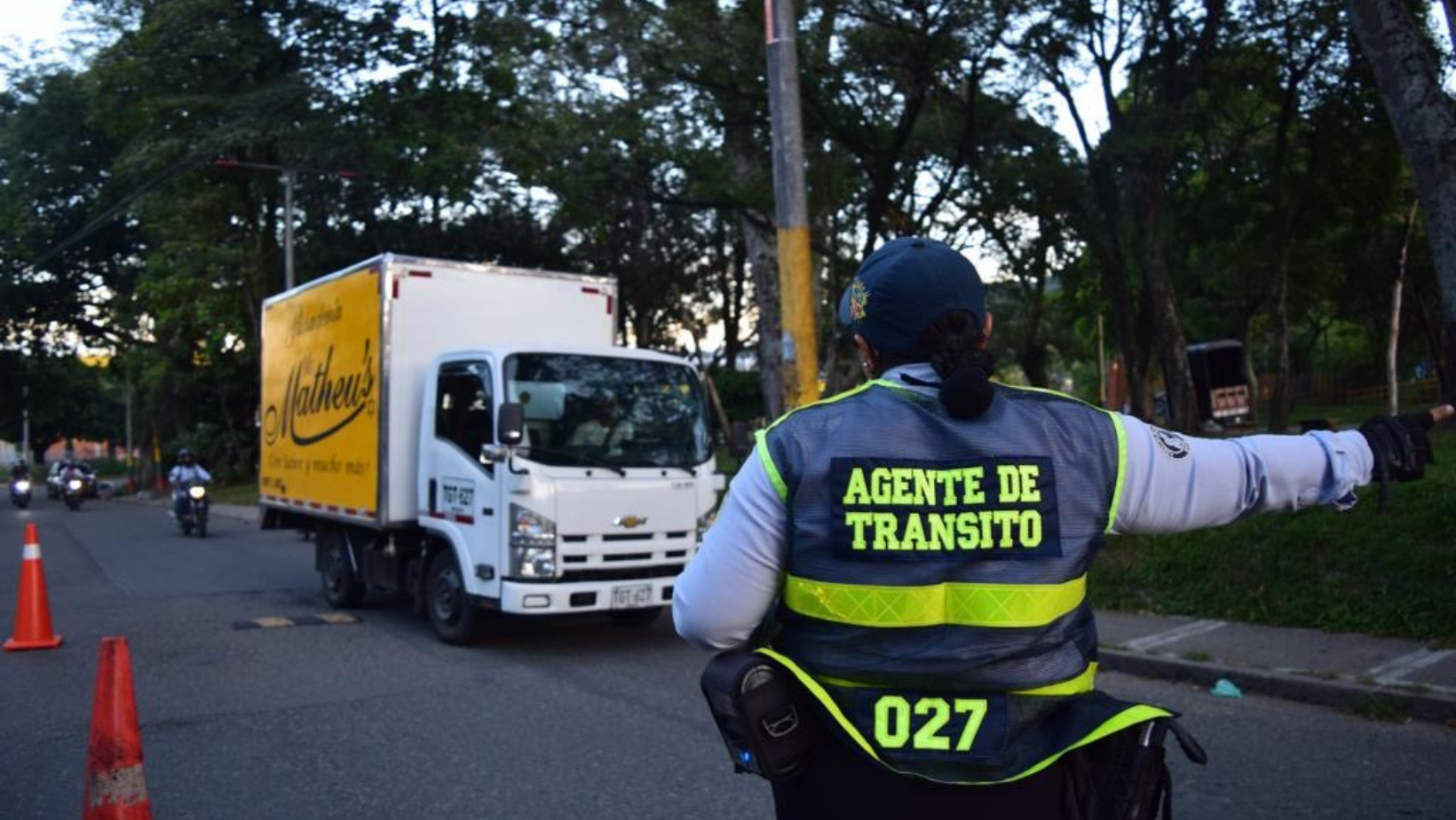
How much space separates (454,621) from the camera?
9.38 meters

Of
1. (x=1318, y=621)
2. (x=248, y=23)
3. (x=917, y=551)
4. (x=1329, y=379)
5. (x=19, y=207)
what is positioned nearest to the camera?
(x=917, y=551)

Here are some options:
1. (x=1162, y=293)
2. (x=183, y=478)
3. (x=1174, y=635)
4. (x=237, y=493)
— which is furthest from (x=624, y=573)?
(x=237, y=493)

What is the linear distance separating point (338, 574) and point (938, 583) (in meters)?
10.3

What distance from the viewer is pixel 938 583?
195cm

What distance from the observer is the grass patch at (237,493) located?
32031 mm

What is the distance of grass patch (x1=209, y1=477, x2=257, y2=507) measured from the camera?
32031 millimetres

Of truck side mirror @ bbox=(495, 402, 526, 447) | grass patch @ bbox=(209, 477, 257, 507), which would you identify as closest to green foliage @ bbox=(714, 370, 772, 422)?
grass patch @ bbox=(209, 477, 257, 507)

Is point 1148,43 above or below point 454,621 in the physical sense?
above

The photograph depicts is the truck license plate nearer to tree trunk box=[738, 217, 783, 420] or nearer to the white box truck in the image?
the white box truck

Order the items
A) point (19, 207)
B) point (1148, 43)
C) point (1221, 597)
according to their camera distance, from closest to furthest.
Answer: point (1221, 597), point (1148, 43), point (19, 207)

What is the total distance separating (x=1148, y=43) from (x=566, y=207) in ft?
A: 23.5

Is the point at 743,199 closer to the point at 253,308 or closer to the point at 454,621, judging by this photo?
the point at 454,621

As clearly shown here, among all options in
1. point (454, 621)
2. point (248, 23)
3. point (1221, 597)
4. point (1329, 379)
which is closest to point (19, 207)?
point (248, 23)

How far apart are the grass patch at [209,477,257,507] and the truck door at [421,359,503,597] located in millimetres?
22467
